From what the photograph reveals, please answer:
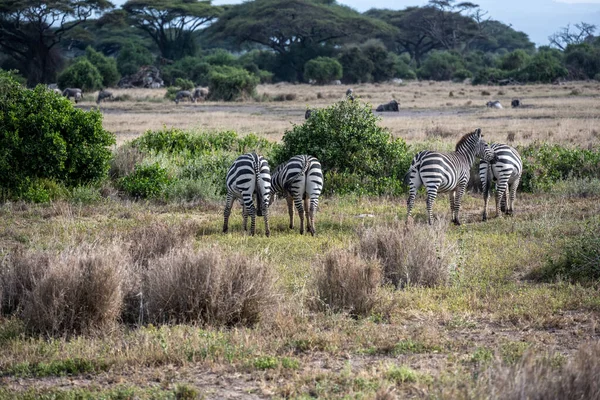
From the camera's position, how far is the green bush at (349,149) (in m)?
16.7

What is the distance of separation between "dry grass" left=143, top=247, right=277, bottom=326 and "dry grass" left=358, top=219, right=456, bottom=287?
1910 mm

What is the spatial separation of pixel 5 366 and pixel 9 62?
66693 mm

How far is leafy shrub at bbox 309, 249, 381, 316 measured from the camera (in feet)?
26.6

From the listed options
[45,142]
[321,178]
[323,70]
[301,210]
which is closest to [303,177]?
[321,178]

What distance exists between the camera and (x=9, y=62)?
222 feet

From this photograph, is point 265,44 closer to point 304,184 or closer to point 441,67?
point 441,67

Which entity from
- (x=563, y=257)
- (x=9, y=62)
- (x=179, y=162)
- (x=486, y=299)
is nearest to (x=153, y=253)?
(x=486, y=299)

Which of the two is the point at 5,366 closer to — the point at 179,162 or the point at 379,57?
the point at 179,162

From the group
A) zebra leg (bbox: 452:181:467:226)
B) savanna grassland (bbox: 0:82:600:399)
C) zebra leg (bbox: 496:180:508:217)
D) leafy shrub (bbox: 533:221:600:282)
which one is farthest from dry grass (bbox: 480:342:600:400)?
zebra leg (bbox: 496:180:508:217)

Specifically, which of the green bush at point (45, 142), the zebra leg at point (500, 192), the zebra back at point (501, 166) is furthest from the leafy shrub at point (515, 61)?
the green bush at point (45, 142)

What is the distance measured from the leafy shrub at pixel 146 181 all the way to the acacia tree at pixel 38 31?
49.4m

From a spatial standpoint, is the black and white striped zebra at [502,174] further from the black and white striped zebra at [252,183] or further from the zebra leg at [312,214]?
the black and white striped zebra at [252,183]

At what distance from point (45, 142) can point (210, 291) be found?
8977 millimetres

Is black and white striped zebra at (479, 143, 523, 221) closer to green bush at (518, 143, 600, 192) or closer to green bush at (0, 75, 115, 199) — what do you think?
green bush at (518, 143, 600, 192)
